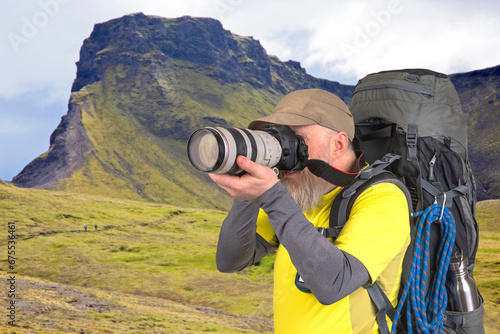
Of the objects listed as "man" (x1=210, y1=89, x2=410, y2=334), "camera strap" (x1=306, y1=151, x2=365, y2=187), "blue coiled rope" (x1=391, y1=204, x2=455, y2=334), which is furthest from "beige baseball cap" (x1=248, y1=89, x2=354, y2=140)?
"blue coiled rope" (x1=391, y1=204, x2=455, y2=334)

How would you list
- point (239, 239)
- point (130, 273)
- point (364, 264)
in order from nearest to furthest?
point (364, 264), point (239, 239), point (130, 273)

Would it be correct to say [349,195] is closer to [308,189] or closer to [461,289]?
[308,189]

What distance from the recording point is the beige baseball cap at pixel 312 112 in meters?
3.01

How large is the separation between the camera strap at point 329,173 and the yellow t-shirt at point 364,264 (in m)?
0.16

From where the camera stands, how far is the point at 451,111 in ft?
13.4

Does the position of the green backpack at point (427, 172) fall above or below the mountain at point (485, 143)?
below

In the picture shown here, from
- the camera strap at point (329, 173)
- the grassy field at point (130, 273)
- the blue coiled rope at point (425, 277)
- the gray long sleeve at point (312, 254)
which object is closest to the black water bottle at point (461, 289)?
the blue coiled rope at point (425, 277)

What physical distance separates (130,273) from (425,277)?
31.4m

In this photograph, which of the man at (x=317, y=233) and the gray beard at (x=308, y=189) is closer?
the man at (x=317, y=233)

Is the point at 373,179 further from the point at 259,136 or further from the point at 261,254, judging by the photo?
the point at 261,254

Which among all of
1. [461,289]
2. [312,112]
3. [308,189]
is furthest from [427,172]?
[312,112]

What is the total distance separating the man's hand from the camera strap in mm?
647

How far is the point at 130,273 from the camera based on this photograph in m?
31.5

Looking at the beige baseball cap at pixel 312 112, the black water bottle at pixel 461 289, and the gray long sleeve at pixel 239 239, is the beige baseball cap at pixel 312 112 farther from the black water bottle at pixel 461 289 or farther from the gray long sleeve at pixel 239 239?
the black water bottle at pixel 461 289
